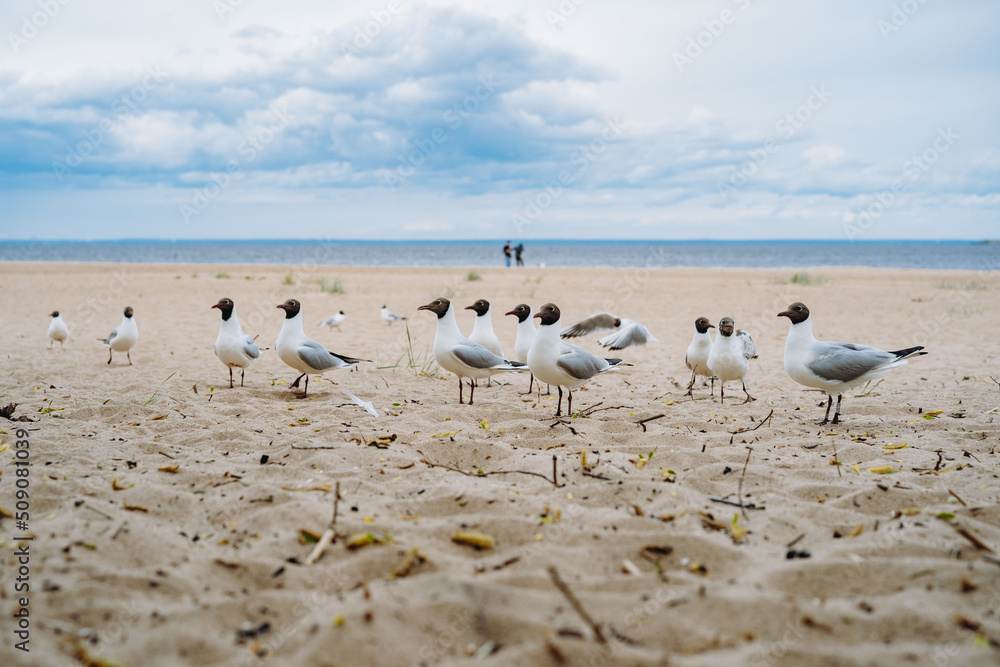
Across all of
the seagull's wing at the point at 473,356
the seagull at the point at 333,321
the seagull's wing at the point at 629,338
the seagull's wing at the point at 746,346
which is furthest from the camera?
the seagull at the point at 333,321

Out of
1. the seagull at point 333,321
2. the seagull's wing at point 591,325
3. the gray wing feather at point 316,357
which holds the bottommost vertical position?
the seagull at point 333,321

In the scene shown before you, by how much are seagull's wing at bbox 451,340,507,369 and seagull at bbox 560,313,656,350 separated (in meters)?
2.29

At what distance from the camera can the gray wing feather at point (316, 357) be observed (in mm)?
6168

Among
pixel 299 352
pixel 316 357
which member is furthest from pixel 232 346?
pixel 316 357

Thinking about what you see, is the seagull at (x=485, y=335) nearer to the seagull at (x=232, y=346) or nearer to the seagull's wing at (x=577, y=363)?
the seagull's wing at (x=577, y=363)

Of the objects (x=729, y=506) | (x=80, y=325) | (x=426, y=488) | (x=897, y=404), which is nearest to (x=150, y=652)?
(x=426, y=488)

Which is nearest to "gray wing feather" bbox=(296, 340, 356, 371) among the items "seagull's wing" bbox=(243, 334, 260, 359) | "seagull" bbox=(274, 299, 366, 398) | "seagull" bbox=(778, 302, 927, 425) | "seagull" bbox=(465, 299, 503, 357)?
"seagull" bbox=(274, 299, 366, 398)

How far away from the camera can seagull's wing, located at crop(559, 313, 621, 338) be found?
825 cm

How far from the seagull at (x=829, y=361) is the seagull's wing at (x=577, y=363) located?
1628 mm

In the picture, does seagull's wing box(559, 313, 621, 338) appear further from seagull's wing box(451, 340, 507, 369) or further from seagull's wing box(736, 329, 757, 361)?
seagull's wing box(451, 340, 507, 369)

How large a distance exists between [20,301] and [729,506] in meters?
18.2

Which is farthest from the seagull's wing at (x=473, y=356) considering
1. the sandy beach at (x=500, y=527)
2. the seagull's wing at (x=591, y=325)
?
the seagull's wing at (x=591, y=325)

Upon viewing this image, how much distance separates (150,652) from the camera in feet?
6.68

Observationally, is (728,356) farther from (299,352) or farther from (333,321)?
(333,321)
